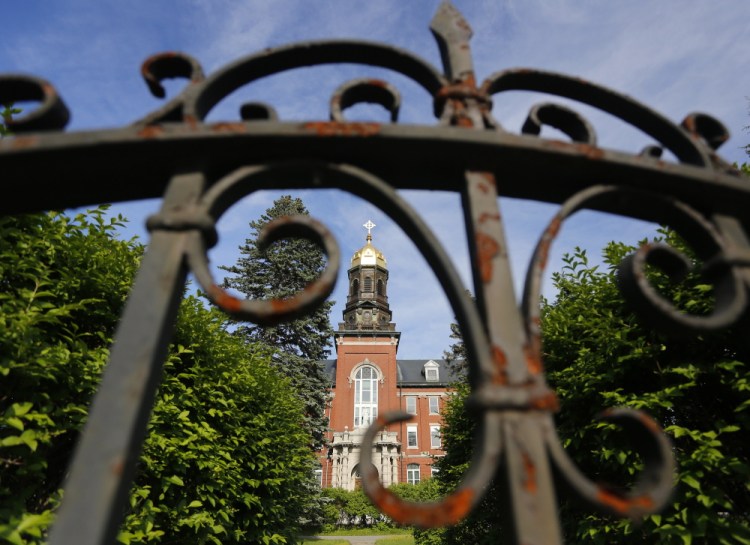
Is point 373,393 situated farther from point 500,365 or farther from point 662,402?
point 500,365

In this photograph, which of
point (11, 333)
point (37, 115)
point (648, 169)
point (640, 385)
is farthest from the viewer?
point (640, 385)

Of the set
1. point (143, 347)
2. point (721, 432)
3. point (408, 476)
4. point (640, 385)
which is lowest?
point (143, 347)

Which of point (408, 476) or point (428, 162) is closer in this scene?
point (428, 162)

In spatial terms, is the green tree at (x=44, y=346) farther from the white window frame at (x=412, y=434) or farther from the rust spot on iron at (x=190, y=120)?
the white window frame at (x=412, y=434)

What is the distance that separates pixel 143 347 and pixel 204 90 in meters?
0.76

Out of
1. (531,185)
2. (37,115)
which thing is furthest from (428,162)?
(37,115)

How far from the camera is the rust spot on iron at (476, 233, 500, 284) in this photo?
112cm

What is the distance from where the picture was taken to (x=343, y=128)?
1.22 metres

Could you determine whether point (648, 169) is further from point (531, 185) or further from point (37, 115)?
point (37, 115)

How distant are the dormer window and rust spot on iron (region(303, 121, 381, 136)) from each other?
140 feet

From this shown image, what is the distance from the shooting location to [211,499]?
5.90m

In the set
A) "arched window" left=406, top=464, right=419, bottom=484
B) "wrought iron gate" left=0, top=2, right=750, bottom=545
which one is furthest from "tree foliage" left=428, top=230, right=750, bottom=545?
"arched window" left=406, top=464, right=419, bottom=484

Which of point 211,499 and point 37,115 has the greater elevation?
point 37,115

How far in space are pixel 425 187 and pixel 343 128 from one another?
0.33 m
